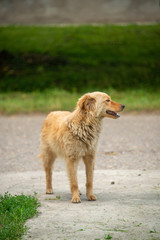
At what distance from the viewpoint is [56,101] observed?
50.7 feet

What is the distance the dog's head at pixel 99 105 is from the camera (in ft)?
18.0

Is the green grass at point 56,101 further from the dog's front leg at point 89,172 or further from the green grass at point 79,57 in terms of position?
the dog's front leg at point 89,172

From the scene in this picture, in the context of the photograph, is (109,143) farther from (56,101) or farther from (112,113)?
(56,101)

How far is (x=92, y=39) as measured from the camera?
24.4 metres

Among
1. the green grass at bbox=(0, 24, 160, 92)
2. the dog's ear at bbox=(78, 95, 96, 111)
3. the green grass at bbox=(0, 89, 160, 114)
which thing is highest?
the green grass at bbox=(0, 24, 160, 92)

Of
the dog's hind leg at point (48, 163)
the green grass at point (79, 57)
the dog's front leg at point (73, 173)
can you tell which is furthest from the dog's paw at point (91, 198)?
the green grass at point (79, 57)

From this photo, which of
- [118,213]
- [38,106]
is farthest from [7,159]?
[38,106]

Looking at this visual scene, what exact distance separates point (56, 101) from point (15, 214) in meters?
11.1

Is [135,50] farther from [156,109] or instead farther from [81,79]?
[156,109]

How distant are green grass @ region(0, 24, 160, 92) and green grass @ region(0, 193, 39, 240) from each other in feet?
44.8

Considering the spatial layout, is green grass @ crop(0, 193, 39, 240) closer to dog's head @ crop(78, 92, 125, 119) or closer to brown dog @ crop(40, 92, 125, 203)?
brown dog @ crop(40, 92, 125, 203)

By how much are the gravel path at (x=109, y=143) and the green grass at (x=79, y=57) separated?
5401 millimetres

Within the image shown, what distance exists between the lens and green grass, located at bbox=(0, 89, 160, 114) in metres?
15.0

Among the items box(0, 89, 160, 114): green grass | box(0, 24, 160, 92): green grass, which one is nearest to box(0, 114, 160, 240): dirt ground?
box(0, 89, 160, 114): green grass
